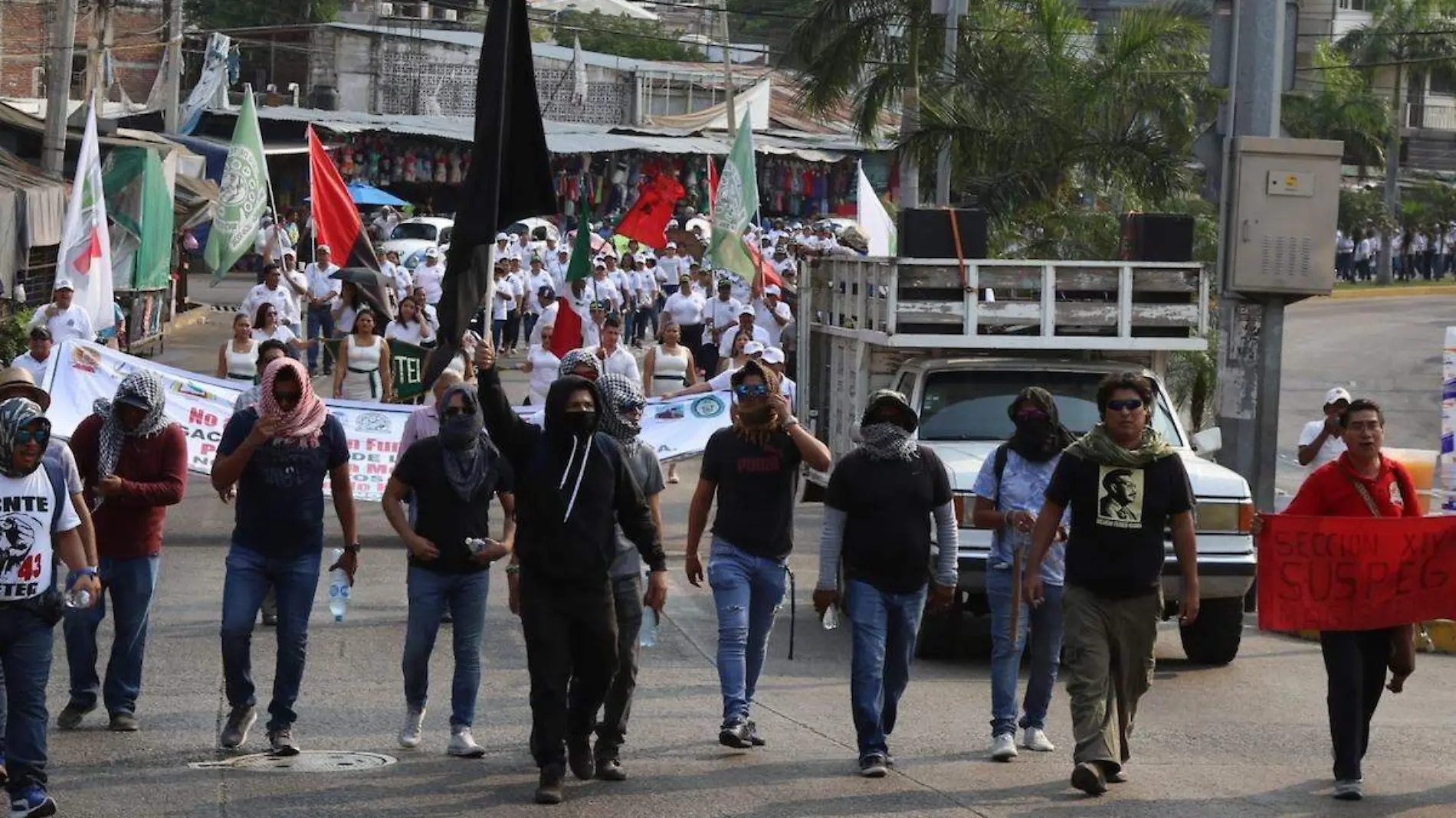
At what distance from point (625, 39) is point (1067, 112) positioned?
55.0 meters

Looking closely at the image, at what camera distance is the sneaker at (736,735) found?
9438 millimetres

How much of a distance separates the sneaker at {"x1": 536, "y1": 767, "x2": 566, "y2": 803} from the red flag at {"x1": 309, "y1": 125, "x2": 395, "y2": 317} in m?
15.3

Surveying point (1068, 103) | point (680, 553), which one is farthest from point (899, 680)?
point (1068, 103)

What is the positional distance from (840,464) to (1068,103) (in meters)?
17.0

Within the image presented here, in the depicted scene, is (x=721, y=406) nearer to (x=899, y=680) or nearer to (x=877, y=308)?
(x=877, y=308)

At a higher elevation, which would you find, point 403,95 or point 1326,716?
point 403,95

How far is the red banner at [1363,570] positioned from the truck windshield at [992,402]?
392cm

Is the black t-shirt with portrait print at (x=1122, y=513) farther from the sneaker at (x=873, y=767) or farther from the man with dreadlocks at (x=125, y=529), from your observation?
the man with dreadlocks at (x=125, y=529)

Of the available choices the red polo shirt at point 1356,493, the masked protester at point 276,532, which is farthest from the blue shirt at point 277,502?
the red polo shirt at point 1356,493

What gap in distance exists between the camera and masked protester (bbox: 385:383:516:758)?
9195 mm

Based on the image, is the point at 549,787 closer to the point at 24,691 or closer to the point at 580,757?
the point at 580,757

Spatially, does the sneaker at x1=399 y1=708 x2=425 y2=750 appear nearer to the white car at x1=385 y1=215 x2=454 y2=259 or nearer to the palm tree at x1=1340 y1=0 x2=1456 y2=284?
the white car at x1=385 y1=215 x2=454 y2=259

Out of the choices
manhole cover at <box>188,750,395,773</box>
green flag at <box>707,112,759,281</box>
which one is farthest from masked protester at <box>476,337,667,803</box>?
green flag at <box>707,112,759,281</box>

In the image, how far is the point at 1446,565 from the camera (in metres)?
9.32
